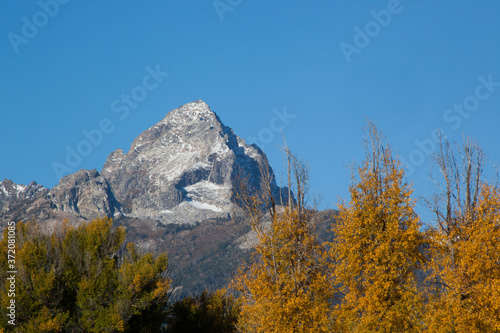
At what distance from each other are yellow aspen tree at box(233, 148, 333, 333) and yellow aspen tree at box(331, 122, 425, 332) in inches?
55.0

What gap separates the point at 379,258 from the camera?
96.9 feet

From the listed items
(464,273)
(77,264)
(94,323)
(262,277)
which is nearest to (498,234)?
(464,273)

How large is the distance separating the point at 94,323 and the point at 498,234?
34.7 m

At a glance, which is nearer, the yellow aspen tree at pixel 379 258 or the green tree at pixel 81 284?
the yellow aspen tree at pixel 379 258

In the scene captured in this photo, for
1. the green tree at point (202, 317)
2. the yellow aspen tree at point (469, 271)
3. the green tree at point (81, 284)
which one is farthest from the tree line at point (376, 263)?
the green tree at point (202, 317)

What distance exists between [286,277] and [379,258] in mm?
5799

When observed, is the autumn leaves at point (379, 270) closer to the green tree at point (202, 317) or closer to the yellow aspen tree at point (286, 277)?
the yellow aspen tree at point (286, 277)

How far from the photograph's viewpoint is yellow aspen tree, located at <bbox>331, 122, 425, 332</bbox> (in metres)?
28.5

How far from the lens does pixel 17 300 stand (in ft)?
139

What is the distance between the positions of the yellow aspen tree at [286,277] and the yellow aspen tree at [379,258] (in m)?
1.40

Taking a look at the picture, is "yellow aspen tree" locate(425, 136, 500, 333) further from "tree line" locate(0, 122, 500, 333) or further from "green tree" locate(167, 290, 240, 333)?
"green tree" locate(167, 290, 240, 333)

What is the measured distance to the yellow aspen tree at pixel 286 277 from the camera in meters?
29.9

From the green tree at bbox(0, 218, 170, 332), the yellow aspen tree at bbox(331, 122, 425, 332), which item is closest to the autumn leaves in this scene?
the yellow aspen tree at bbox(331, 122, 425, 332)

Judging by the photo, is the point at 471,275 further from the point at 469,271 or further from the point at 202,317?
the point at 202,317
